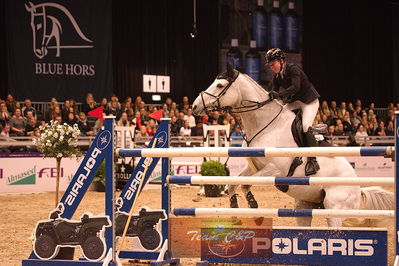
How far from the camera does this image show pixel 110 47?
54.1 ft

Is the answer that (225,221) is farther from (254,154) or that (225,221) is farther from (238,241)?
(254,154)

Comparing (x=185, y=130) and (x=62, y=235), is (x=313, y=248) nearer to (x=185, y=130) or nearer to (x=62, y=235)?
(x=62, y=235)

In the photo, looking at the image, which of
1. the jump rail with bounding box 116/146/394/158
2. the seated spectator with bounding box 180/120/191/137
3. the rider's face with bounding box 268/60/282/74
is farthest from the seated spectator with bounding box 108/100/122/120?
the jump rail with bounding box 116/146/394/158

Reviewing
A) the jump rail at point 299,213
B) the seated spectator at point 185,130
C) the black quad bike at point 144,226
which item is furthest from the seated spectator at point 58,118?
the jump rail at point 299,213

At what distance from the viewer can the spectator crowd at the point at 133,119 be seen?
12.3m

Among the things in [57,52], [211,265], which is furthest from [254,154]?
[57,52]

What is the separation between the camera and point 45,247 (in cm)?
443

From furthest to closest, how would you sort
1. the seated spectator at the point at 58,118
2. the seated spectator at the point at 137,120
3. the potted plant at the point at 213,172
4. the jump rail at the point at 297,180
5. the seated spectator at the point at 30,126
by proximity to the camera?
the seated spectator at the point at 137,120 → the seated spectator at the point at 30,126 → the seated spectator at the point at 58,118 → the potted plant at the point at 213,172 → the jump rail at the point at 297,180

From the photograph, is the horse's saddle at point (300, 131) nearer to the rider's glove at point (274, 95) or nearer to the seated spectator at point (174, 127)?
the rider's glove at point (274, 95)

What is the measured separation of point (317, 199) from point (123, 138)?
648cm

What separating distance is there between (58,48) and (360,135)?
748 cm

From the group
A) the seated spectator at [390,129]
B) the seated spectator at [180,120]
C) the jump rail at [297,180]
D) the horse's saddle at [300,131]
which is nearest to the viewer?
the jump rail at [297,180]

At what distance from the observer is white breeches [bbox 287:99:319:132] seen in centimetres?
561

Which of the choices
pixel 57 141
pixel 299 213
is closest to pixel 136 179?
pixel 299 213
